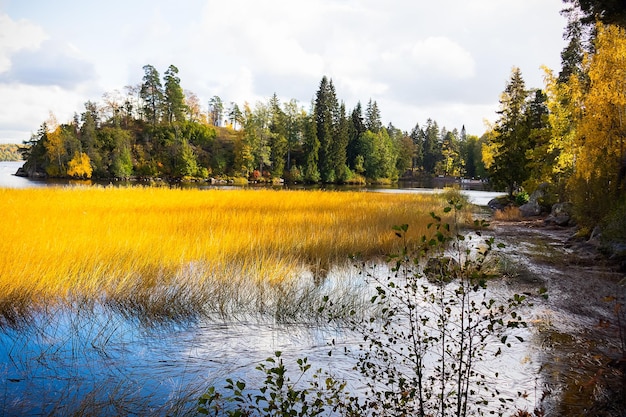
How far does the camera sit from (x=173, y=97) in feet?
262

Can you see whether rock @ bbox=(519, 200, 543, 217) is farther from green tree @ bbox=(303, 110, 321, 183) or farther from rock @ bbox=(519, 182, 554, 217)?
green tree @ bbox=(303, 110, 321, 183)

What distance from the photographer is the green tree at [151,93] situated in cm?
8312

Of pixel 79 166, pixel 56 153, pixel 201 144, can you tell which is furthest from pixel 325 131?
pixel 56 153

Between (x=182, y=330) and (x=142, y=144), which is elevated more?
(x=142, y=144)

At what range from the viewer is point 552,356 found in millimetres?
4910

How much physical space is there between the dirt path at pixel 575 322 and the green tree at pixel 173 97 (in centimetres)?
7907

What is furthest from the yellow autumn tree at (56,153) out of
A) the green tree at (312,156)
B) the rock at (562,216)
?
the rock at (562,216)

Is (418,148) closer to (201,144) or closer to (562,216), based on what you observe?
(201,144)

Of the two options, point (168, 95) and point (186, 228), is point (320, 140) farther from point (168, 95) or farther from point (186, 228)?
point (186, 228)

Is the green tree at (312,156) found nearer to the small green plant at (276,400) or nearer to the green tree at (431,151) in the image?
the green tree at (431,151)

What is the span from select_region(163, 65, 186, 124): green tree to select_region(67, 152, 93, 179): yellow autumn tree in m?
22.3

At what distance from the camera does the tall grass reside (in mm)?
6188

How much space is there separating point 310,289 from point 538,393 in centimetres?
411

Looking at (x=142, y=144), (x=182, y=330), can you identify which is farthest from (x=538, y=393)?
(x=142, y=144)
